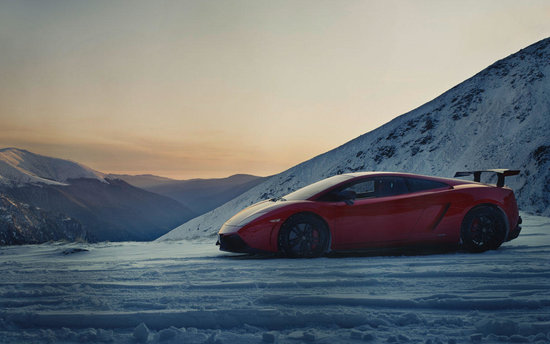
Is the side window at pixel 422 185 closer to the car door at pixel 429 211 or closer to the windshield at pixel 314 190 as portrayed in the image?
the car door at pixel 429 211

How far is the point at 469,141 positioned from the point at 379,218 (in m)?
31.3

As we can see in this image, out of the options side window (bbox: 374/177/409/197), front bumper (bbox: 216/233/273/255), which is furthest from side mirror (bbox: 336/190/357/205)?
front bumper (bbox: 216/233/273/255)

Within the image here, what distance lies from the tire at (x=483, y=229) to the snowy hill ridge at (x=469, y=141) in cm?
1993

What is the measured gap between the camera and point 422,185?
6.94 meters

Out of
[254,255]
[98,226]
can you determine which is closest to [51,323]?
[254,255]

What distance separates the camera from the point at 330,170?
1638 inches

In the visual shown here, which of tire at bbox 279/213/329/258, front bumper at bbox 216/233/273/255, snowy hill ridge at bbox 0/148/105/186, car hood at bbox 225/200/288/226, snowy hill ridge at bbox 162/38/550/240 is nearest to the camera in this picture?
tire at bbox 279/213/329/258

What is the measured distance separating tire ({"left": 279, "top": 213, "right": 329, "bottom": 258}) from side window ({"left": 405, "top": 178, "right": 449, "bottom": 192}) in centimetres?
148

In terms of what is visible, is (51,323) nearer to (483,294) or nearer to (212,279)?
(212,279)

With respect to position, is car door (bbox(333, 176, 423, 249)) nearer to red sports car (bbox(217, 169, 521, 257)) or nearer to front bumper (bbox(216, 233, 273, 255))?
red sports car (bbox(217, 169, 521, 257))

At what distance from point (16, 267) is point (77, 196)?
204m

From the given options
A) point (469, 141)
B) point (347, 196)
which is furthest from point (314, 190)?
point (469, 141)

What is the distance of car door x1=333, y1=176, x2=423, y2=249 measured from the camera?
6.48 m

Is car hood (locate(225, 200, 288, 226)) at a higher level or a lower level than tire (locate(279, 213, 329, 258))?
higher
